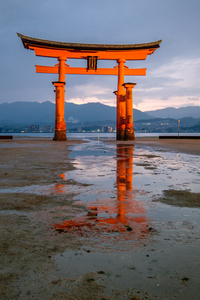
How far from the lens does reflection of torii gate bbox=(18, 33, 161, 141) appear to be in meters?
19.4

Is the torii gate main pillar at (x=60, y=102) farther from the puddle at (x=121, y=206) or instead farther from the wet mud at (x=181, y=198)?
the wet mud at (x=181, y=198)

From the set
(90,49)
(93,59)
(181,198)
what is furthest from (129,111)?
(181,198)

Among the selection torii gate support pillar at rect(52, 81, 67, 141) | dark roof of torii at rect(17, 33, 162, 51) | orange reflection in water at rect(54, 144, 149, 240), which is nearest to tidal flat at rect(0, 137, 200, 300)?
orange reflection in water at rect(54, 144, 149, 240)

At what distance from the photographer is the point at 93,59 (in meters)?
20.6

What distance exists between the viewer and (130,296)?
109 cm

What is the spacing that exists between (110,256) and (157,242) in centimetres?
38

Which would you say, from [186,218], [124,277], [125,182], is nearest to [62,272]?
[124,277]

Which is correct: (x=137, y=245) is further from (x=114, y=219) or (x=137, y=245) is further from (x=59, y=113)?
(x=59, y=113)

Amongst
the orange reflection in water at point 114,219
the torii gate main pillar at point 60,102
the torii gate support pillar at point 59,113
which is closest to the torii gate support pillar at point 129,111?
the torii gate main pillar at point 60,102

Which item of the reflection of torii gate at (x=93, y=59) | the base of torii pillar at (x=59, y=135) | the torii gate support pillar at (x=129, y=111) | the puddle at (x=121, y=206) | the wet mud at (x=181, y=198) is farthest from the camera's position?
the torii gate support pillar at (x=129, y=111)

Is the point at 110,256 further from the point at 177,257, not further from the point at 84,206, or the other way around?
the point at 84,206

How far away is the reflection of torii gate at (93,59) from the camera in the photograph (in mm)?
19406

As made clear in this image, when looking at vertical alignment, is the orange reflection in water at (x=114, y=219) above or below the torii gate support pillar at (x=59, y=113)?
below

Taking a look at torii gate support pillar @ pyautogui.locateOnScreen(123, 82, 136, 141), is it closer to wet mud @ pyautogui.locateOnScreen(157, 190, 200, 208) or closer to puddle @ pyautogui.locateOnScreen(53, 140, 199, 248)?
puddle @ pyautogui.locateOnScreen(53, 140, 199, 248)
